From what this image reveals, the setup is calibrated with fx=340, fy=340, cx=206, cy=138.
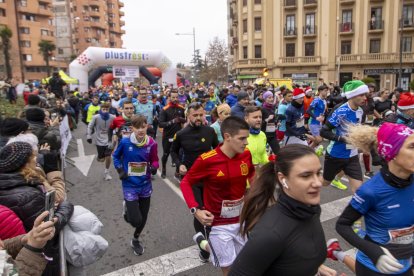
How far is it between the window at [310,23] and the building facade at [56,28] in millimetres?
38433

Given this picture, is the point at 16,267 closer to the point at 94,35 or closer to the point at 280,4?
the point at 280,4

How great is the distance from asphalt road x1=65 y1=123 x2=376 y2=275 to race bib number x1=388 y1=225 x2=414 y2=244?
164 centimetres

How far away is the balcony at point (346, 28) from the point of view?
4197 cm

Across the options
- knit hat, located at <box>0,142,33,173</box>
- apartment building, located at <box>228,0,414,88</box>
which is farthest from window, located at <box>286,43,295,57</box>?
knit hat, located at <box>0,142,33,173</box>

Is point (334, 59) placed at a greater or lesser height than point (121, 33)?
lesser

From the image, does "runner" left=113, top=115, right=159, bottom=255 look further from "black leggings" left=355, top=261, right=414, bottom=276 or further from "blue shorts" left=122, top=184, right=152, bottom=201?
"black leggings" left=355, top=261, right=414, bottom=276

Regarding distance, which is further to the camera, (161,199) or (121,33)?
(121,33)

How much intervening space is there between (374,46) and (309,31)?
26.5 feet

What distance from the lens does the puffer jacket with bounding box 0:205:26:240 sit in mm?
Result: 2436

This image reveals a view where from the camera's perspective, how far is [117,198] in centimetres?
684

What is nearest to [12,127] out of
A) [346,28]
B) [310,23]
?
[346,28]

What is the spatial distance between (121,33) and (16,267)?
112 metres

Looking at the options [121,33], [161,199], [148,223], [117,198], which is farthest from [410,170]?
[121,33]

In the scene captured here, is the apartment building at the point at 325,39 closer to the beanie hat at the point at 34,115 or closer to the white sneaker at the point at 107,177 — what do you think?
the white sneaker at the point at 107,177
